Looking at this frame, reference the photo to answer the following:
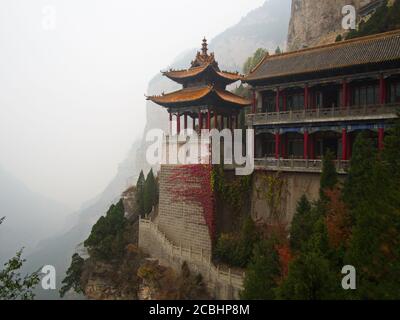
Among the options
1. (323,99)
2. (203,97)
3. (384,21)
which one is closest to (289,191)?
(323,99)

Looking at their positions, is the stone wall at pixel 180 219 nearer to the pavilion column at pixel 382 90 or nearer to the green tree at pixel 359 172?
the green tree at pixel 359 172

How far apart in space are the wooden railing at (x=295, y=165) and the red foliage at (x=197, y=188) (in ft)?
11.4

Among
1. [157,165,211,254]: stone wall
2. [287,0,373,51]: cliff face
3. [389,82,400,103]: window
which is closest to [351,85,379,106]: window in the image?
[389,82,400,103]: window

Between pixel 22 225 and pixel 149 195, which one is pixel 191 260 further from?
pixel 22 225

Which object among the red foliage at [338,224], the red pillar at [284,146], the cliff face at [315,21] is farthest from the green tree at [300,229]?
the cliff face at [315,21]

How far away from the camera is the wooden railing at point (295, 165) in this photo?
18891 millimetres

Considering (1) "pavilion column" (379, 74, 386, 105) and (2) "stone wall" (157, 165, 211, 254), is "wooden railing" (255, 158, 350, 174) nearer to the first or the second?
(1) "pavilion column" (379, 74, 386, 105)

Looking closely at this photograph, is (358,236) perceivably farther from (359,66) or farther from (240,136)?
(240,136)

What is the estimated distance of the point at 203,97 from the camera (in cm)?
2255

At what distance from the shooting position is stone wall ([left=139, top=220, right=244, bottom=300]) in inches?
685

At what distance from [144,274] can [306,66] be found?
15.6 meters

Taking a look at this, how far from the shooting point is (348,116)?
64.5 feet

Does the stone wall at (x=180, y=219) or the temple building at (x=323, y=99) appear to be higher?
the temple building at (x=323, y=99)
